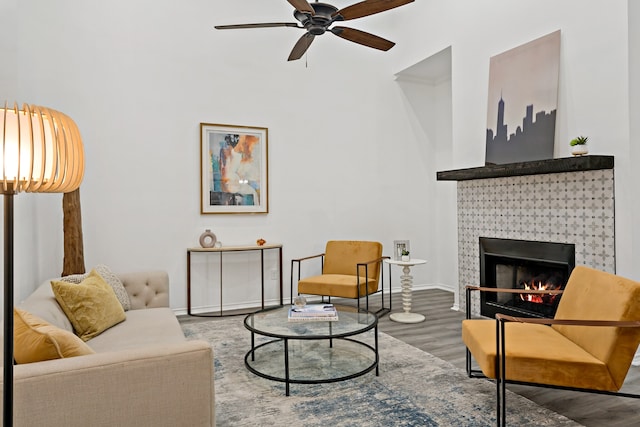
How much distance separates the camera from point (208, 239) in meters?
5.16

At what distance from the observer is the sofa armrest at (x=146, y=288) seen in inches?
151

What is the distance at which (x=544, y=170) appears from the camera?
3.84 m

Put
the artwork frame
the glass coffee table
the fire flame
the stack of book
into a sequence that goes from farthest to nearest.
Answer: the artwork frame < the fire flame < the stack of book < the glass coffee table

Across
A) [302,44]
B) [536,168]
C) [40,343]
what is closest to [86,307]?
[40,343]

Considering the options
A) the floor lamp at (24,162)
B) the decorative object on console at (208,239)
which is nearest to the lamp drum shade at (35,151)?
the floor lamp at (24,162)

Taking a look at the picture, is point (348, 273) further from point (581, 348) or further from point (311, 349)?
point (581, 348)

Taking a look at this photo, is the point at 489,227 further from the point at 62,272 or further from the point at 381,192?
the point at 62,272

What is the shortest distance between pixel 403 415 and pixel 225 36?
473 cm

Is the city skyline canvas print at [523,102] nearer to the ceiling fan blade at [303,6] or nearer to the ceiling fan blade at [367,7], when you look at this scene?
the ceiling fan blade at [367,7]

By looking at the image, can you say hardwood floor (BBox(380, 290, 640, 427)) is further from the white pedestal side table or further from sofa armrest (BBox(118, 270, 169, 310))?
sofa armrest (BBox(118, 270, 169, 310))

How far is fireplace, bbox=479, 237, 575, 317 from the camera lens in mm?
Result: 4051

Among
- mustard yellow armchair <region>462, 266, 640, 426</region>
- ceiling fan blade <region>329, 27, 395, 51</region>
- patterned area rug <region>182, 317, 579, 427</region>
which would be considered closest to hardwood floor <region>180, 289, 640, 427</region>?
patterned area rug <region>182, 317, 579, 427</region>

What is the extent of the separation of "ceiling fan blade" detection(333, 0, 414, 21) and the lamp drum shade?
2.08 meters

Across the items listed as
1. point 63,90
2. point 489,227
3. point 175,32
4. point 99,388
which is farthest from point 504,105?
point 63,90
